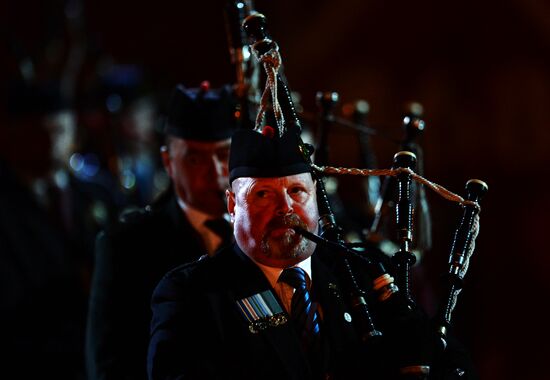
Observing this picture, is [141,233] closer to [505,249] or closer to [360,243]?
[360,243]

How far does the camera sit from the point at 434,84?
8188mm

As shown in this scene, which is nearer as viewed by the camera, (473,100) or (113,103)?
(473,100)

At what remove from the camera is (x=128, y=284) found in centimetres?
367

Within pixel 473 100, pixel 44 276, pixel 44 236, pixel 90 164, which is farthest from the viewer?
pixel 90 164

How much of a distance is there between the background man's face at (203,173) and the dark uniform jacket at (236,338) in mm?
940

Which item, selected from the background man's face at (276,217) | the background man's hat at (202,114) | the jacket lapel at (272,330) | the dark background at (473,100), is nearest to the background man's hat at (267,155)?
the background man's face at (276,217)

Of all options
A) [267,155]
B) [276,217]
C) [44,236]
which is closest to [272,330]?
[276,217]

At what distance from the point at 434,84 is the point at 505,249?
148 cm

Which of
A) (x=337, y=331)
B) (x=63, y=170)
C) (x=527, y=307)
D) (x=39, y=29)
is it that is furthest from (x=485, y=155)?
(x=337, y=331)

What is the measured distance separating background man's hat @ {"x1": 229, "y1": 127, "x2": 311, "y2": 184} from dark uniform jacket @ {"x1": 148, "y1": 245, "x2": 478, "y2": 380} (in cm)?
28

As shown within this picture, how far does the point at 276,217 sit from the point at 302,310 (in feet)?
0.95

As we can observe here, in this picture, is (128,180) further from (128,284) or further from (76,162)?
(128,284)

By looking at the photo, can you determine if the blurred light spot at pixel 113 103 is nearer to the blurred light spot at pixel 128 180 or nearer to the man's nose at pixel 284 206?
the blurred light spot at pixel 128 180

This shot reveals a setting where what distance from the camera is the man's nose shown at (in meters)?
2.78
